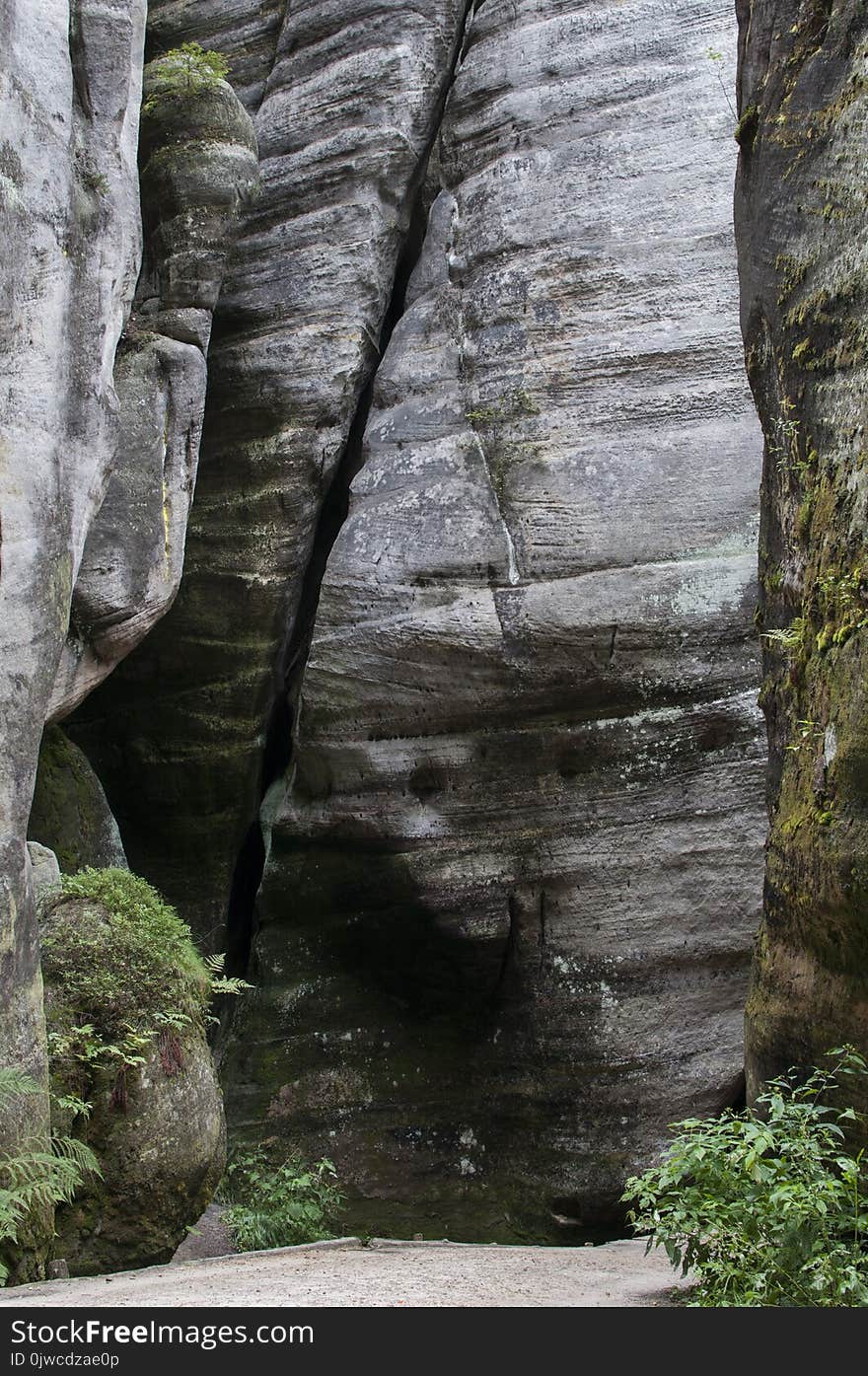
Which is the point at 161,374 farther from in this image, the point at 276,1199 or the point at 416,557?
the point at 276,1199

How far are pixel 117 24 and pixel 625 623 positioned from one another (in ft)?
21.3

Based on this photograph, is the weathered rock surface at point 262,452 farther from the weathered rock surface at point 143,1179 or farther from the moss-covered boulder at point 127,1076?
the weathered rock surface at point 143,1179

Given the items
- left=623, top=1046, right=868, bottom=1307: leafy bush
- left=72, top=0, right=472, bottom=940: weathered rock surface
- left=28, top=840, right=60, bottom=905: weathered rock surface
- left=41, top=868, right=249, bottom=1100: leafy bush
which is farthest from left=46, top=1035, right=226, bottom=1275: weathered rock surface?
left=72, top=0, right=472, bottom=940: weathered rock surface

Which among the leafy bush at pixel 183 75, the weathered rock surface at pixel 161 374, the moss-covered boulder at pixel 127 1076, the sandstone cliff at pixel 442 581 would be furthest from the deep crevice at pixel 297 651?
the moss-covered boulder at pixel 127 1076

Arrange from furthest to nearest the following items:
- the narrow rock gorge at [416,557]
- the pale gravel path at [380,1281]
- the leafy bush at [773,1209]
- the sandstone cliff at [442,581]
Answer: the sandstone cliff at [442,581], the narrow rock gorge at [416,557], the pale gravel path at [380,1281], the leafy bush at [773,1209]

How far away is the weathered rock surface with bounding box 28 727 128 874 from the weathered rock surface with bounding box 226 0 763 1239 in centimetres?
162

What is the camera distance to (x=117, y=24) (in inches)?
414

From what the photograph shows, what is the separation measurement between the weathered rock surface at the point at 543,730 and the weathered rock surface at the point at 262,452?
0.62 meters

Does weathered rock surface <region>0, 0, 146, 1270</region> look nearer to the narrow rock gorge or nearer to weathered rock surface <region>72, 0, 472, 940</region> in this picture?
the narrow rock gorge

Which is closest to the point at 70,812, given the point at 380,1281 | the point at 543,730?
the point at 543,730

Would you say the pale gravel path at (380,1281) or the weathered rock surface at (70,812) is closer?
the pale gravel path at (380,1281)

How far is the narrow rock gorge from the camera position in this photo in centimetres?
1069

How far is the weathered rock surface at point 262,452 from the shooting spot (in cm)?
1274

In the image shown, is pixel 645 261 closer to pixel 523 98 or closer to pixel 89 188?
pixel 523 98
